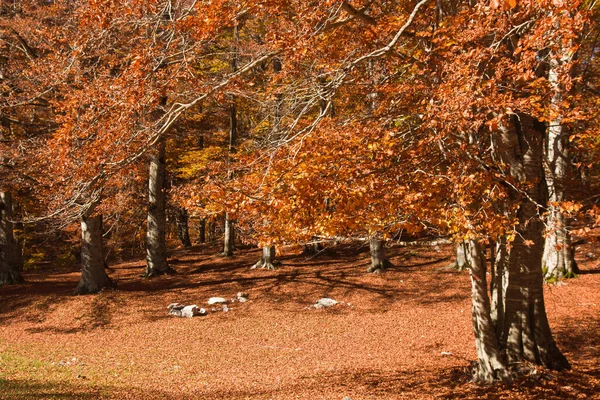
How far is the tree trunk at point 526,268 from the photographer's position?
6656mm

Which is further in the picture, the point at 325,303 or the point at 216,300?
the point at 216,300

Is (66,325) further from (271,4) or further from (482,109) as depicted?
(482,109)

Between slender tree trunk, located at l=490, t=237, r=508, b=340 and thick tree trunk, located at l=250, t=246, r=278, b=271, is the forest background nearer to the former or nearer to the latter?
slender tree trunk, located at l=490, t=237, r=508, b=340

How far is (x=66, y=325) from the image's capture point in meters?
13.3

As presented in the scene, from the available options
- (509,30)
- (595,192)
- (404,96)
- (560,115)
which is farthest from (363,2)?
(595,192)

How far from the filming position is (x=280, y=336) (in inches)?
467

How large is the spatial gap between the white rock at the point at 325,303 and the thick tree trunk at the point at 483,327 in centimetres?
758

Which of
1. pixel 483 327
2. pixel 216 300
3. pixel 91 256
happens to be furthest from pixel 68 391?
pixel 91 256

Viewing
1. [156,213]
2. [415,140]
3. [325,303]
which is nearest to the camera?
[415,140]

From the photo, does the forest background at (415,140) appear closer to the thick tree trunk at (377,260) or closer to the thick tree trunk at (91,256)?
the thick tree trunk at (91,256)

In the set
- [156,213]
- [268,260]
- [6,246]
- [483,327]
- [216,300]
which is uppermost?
[156,213]

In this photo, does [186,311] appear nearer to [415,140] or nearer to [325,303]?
[325,303]

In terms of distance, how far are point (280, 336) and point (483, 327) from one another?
621cm

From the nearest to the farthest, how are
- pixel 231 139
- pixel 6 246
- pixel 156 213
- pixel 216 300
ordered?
1. pixel 216 300
2. pixel 6 246
3. pixel 156 213
4. pixel 231 139
